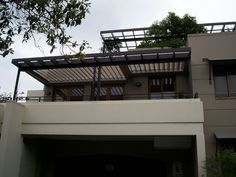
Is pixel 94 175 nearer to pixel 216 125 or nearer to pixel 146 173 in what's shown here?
pixel 146 173

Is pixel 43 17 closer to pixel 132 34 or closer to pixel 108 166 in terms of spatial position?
pixel 108 166

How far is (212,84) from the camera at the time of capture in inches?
440

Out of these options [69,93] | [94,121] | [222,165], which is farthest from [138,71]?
[222,165]

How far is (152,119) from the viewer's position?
985 cm

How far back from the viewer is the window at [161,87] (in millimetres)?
13337

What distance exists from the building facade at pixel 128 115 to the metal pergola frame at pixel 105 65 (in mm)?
40

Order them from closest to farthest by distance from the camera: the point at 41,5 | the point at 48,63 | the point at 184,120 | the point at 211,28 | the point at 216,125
Result: the point at 41,5, the point at 184,120, the point at 216,125, the point at 48,63, the point at 211,28

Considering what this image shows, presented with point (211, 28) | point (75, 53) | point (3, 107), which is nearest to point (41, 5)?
point (75, 53)

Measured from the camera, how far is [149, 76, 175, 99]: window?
43.8ft

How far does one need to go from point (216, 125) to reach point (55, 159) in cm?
693

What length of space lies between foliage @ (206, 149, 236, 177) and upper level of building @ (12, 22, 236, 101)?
3132mm

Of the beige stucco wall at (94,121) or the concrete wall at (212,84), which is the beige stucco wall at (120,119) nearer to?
the beige stucco wall at (94,121)

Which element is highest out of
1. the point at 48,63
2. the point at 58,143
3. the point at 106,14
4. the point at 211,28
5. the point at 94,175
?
the point at 211,28

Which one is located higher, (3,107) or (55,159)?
(3,107)
